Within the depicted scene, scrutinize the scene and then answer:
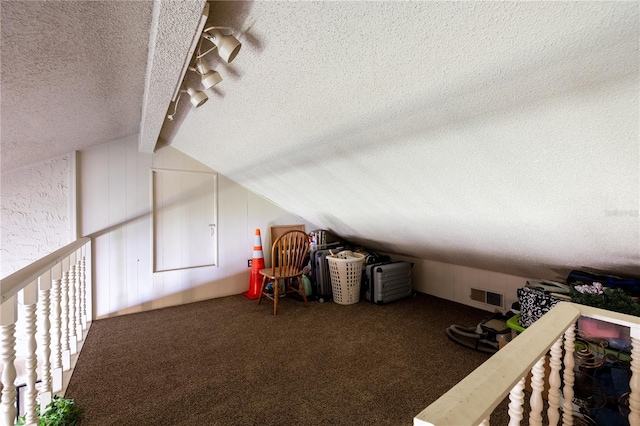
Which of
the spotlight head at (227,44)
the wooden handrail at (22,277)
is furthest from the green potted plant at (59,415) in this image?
the spotlight head at (227,44)

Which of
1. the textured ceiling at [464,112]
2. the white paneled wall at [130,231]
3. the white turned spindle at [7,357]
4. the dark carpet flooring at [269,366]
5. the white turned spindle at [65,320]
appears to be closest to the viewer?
the textured ceiling at [464,112]

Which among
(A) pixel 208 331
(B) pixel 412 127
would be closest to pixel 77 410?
(A) pixel 208 331

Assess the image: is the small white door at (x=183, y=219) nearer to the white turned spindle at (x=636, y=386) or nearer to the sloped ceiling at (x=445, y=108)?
the sloped ceiling at (x=445, y=108)

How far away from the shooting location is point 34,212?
7.75ft

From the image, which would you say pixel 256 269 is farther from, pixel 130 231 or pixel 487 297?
pixel 487 297

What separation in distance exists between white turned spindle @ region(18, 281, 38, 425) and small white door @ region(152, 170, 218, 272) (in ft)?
6.28

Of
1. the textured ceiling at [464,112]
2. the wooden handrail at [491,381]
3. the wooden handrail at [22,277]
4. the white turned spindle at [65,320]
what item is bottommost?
the white turned spindle at [65,320]

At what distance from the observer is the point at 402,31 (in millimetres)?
898

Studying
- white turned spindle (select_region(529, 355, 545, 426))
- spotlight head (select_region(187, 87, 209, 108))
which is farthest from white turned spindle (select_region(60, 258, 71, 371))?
white turned spindle (select_region(529, 355, 545, 426))

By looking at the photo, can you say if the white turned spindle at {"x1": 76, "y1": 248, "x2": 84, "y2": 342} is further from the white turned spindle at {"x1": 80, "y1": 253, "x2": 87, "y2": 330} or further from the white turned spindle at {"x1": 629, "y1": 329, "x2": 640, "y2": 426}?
the white turned spindle at {"x1": 629, "y1": 329, "x2": 640, "y2": 426}

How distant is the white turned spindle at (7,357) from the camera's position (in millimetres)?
908

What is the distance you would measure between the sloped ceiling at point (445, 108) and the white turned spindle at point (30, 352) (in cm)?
95

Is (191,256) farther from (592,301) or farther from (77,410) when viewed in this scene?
(592,301)

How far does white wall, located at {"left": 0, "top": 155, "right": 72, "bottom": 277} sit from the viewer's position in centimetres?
226
